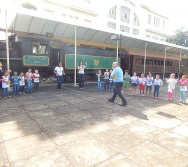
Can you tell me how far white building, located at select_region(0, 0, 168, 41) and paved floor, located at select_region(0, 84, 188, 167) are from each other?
16188 mm

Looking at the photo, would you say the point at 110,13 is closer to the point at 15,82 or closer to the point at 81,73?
the point at 81,73

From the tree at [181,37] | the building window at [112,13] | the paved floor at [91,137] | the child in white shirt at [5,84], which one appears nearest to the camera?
the paved floor at [91,137]

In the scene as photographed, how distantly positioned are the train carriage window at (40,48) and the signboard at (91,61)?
1.75m

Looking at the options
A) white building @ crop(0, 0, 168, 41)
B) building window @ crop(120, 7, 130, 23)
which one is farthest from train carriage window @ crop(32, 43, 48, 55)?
building window @ crop(120, 7, 130, 23)

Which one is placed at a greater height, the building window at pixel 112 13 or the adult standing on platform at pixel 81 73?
the building window at pixel 112 13

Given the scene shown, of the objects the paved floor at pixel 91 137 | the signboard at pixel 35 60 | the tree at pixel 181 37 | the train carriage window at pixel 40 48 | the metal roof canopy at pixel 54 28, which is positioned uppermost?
the tree at pixel 181 37

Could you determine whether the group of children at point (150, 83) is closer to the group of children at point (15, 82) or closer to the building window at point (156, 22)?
the group of children at point (15, 82)

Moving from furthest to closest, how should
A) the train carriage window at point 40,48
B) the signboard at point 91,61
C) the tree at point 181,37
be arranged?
the tree at point 181,37 → the signboard at point 91,61 → the train carriage window at point 40,48

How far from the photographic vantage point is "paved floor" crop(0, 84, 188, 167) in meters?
3.05

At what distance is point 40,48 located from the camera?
11.1 m

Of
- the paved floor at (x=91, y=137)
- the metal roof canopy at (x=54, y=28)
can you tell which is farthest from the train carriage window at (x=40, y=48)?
the paved floor at (x=91, y=137)

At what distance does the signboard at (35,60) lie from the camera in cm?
1033

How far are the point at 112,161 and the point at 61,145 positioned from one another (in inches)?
44.4

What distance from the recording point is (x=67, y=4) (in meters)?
24.4
